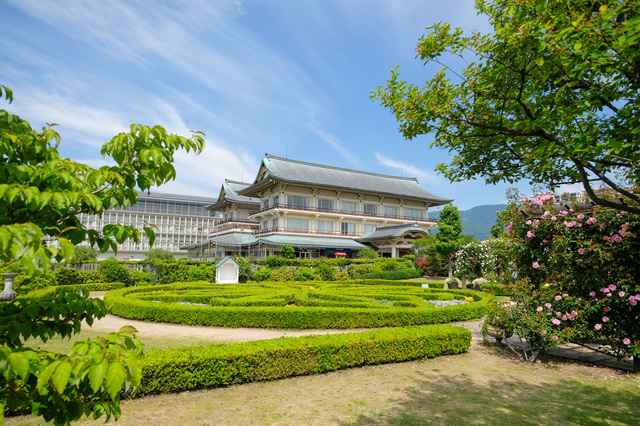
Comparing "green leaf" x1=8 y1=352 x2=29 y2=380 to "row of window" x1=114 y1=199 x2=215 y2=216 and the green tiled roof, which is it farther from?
"row of window" x1=114 y1=199 x2=215 y2=216

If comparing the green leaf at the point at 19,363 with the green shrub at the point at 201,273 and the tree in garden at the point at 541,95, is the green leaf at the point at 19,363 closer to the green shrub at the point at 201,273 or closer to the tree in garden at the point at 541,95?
the tree in garden at the point at 541,95

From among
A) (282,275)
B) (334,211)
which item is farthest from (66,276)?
(334,211)

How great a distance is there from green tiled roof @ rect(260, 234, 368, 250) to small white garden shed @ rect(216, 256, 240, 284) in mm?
13444

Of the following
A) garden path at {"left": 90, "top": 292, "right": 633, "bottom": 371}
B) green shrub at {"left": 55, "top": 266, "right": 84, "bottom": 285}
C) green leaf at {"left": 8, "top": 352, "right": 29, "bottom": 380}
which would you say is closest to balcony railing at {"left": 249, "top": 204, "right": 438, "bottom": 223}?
green shrub at {"left": 55, "top": 266, "right": 84, "bottom": 285}

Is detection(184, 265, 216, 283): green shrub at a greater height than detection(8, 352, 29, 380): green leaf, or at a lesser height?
lesser

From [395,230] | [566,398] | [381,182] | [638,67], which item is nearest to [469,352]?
[566,398]

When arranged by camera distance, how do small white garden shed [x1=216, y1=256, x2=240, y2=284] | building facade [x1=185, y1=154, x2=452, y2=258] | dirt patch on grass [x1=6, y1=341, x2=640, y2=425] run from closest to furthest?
dirt patch on grass [x1=6, y1=341, x2=640, y2=425]
small white garden shed [x1=216, y1=256, x2=240, y2=284]
building facade [x1=185, y1=154, x2=452, y2=258]

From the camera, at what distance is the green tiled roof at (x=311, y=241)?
3759 centimetres

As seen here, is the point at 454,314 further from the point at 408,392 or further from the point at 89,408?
the point at 89,408

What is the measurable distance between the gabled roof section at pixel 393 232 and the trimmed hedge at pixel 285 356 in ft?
102

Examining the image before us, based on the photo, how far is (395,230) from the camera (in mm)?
40750

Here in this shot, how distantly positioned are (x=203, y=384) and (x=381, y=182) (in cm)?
4570

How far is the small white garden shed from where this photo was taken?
898 inches

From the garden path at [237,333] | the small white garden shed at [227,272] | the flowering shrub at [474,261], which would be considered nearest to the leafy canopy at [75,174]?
the garden path at [237,333]
